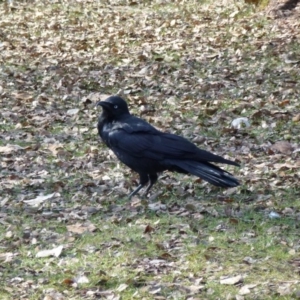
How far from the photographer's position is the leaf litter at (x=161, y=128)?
5.55 m

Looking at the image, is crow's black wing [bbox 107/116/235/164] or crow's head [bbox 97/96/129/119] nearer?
crow's black wing [bbox 107/116/235/164]

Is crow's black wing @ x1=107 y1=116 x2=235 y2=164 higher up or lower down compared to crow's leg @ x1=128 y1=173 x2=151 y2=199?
higher up

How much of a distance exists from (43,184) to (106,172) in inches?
28.0

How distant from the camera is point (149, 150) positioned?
7090 millimetres

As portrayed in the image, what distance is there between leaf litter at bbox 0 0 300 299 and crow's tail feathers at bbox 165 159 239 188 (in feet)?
0.92

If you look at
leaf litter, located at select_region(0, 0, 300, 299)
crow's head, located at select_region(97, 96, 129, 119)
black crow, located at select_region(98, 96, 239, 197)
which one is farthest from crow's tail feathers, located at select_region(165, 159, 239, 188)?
crow's head, located at select_region(97, 96, 129, 119)

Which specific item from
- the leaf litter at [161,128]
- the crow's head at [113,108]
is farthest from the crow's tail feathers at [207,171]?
the crow's head at [113,108]

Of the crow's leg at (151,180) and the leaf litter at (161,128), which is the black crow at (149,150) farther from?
the leaf litter at (161,128)

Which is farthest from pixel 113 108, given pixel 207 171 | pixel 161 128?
pixel 161 128

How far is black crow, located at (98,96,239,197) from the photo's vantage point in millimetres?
6809

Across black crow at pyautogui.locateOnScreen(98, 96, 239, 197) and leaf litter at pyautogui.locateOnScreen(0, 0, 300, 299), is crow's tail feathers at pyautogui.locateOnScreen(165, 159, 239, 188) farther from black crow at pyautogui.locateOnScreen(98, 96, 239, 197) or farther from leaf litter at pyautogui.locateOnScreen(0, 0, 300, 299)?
leaf litter at pyautogui.locateOnScreen(0, 0, 300, 299)

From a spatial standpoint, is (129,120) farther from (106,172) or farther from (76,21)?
(76,21)

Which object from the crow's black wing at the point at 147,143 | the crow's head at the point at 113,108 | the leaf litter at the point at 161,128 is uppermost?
the crow's head at the point at 113,108

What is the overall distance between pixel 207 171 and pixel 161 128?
9.16 ft
